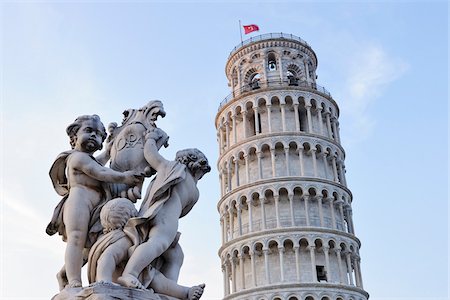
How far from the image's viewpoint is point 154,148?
511 centimetres

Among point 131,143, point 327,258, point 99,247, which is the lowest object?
point 99,247

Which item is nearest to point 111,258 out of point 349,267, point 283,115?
point 349,267

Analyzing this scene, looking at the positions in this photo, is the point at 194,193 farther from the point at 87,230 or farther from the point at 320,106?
the point at 320,106

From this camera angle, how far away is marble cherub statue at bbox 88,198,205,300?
171 inches

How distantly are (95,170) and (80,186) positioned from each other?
19 centimetres

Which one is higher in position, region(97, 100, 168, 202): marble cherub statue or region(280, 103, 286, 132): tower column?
region(280, 103, 286, 132): tower column

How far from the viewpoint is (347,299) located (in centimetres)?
3712

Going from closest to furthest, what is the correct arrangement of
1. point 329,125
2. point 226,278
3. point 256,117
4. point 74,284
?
point 74,284
point 226,278
point 256,117
point 329,125

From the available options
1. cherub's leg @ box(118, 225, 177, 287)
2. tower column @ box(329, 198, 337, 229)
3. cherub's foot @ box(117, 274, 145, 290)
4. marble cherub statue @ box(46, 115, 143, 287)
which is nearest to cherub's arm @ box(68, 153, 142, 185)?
marble cherub statue @ box(46, 115, 143, 287)

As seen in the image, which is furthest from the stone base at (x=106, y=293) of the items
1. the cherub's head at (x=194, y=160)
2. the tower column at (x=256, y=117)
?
the tower column at (x=256, y=117)

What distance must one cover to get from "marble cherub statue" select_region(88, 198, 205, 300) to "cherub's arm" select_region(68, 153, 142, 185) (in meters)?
0.28

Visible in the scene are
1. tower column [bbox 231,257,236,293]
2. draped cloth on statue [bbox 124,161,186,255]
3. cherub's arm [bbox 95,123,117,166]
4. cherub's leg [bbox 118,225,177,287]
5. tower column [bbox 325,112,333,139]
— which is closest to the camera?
cherub's leg [bbox 118,225,177,287]

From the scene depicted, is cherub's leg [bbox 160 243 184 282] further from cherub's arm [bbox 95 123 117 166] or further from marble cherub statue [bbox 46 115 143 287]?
cherub's arm [bbox 95 123 117 166]

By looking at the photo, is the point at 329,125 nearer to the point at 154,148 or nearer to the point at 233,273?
the point at 233,273
